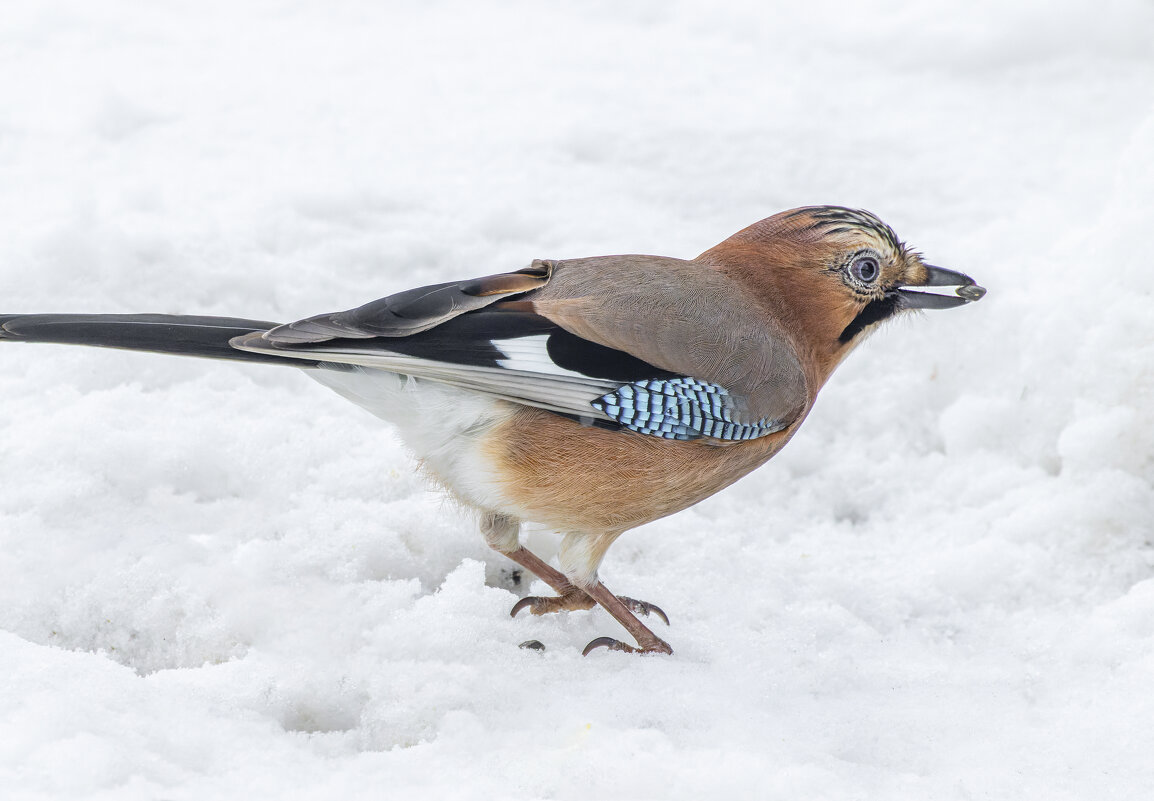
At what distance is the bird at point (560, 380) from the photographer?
344 cm

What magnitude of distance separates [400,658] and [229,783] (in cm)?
78

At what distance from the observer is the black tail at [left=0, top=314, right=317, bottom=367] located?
10.8ft

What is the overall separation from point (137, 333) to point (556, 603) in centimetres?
162

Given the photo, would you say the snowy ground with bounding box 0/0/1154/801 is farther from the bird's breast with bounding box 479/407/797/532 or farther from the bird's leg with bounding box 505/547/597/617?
the bird's breast with bounding box 479/407/797/532

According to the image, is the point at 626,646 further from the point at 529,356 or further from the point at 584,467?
the point at 529,356

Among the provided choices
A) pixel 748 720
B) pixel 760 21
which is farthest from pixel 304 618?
pixel 760 21

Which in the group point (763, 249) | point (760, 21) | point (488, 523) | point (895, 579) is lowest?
point (895, 579)

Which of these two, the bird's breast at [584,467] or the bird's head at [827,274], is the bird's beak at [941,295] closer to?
the bird's head at [827,274]

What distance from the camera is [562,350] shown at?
11.6ft

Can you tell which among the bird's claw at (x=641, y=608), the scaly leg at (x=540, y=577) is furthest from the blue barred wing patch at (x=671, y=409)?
the bird's claw at (x=641, y=608)

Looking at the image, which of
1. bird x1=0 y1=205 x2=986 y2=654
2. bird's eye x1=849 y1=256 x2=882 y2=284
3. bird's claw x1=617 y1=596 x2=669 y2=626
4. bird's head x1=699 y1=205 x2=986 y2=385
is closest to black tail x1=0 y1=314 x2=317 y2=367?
bird x1=0 y1=205 x2=986 y2=654

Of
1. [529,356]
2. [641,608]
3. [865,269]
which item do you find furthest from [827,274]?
[641,608]

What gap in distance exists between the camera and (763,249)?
4148mm

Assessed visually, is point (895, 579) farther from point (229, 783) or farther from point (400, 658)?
point (229, 783)
